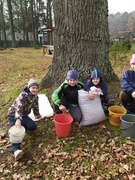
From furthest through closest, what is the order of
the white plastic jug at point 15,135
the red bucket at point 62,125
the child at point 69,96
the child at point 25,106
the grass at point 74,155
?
the child at point 69,96 < the child at point 25,106 < the red bucket at point 62,125 < the white plastic jug at point 15,135 < the grass at point 74,155

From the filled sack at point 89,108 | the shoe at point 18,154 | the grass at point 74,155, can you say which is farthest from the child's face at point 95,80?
the shoe at point 18,154

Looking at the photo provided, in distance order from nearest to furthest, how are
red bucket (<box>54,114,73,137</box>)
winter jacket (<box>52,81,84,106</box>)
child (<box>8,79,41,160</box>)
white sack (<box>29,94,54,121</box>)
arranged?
red bucket (<box>54,114,73,137</box>), child (<box>8,79,41,160</box>), winter jacket (<box>52,81,84,106</box>), white sack (<box>29,94,54,121</box>)

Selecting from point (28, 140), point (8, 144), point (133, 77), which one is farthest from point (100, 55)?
point (8, 144)

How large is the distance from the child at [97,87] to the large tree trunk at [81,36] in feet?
2.53

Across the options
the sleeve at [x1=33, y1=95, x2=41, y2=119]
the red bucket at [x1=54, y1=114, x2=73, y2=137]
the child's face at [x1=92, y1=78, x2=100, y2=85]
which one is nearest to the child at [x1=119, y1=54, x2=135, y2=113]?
the child's face at [x1=92, y1=78, x2=100, y2=85]

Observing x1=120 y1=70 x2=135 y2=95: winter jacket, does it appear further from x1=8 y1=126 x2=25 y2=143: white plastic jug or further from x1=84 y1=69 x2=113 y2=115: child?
x1=8 y1=126 x2=25 y2=143: white plastic jug

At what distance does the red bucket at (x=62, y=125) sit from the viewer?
9.97 feet

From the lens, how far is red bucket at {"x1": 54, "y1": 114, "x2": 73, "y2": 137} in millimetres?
3039

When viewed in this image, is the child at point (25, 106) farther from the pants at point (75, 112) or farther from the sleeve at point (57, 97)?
the pants at point (75, 112)

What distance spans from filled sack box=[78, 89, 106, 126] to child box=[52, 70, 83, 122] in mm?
133

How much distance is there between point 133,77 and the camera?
360 centimetres

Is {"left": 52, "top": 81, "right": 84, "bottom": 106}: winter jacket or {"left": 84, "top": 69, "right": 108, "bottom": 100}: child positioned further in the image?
{"left": 52, "top": 81, "right": 84, "bottom": 106}: winter jacket

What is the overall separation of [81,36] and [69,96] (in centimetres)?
135

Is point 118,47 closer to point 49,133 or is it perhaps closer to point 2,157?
point 49,133
